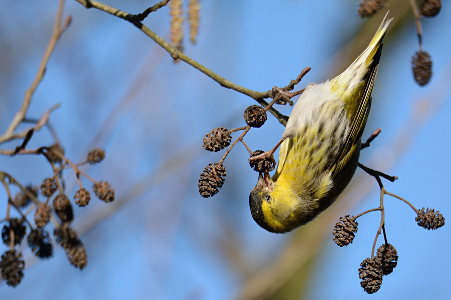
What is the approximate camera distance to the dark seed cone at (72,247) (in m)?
2.08

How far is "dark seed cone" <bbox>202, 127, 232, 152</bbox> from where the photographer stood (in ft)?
7.16

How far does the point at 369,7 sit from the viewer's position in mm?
2352

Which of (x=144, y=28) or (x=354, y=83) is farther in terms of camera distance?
(x=354, y=83)

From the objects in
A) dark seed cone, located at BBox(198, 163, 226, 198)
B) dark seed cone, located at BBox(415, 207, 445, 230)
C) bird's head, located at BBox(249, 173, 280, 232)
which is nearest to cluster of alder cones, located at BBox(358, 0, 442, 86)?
dark seed cone, located at BBox(415, 207, 445, 230)

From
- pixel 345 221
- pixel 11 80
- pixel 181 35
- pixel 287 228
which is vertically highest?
pixel 11 80

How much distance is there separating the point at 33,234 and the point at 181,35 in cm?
91

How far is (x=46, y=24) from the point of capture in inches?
193

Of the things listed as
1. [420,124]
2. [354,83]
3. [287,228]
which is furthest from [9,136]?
[420,124]

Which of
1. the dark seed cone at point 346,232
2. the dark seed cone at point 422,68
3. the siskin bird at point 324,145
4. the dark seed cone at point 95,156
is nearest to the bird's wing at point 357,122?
the siskin bird at point 324,145

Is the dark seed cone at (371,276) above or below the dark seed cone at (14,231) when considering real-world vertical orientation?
below

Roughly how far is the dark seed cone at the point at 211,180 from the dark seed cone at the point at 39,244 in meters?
0.58

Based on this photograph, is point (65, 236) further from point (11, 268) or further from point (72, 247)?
point (11, 268)

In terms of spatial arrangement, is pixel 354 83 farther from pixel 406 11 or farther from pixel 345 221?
pixel 406 11

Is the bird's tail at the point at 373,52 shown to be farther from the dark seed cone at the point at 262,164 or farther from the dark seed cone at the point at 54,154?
the dark seed cone at the point at 54,154
